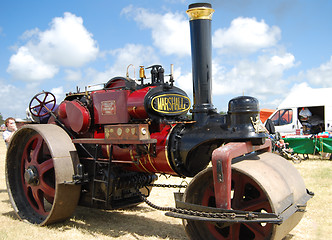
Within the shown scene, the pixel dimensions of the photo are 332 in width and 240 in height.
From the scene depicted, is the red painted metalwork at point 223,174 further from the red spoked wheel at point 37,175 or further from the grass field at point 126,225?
the red spoked wheel at point 37,175

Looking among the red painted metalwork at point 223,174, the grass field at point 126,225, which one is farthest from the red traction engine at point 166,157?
the grass field at point 126,225

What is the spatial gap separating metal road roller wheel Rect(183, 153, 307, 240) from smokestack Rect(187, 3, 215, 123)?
2.38ft

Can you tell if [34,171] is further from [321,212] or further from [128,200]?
[321,212]

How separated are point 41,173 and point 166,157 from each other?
1.79m

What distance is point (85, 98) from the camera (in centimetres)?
452

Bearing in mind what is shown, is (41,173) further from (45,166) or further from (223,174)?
(223,174)

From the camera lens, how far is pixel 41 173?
4.37 metres

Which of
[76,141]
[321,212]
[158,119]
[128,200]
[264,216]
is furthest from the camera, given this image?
[321,212]

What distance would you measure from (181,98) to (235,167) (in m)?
1.40

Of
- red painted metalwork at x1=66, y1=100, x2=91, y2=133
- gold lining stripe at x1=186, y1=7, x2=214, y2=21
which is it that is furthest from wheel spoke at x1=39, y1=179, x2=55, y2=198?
gold lining stripe at x1=186, y1=7, x2=214, y2=21

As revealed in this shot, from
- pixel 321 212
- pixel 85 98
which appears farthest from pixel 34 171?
pixel 321 212

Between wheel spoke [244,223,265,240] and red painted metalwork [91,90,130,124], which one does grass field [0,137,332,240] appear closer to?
wheel spoke [244,223,265,240]

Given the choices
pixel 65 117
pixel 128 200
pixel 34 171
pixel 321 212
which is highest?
pixel 65 117

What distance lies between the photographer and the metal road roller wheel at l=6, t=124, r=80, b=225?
407cm
